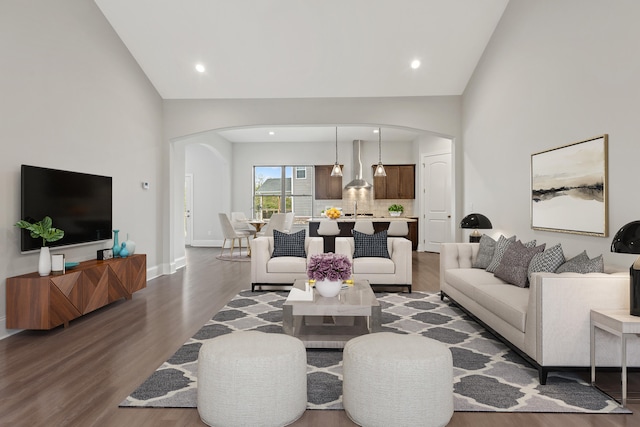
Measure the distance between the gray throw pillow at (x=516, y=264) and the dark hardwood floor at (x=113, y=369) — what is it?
1.07 metres

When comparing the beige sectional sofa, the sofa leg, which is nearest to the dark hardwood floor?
the beige sectional sofa

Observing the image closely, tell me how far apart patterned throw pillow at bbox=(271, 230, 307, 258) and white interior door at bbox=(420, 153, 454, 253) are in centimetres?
499

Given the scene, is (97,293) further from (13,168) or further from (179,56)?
(179,56)

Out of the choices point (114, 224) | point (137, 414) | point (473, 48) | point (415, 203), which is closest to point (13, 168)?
point (114, 224)

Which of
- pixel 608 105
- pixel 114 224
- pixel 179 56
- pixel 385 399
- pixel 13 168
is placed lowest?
pixel 385 399

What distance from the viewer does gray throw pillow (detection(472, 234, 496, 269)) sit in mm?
4699

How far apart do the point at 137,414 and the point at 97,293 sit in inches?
99.5

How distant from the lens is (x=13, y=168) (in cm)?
379

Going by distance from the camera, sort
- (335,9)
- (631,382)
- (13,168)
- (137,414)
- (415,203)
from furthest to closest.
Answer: (415,203) < (335,9) < (13,168) < (631,382) < (137,414)

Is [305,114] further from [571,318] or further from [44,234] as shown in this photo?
[571,318]

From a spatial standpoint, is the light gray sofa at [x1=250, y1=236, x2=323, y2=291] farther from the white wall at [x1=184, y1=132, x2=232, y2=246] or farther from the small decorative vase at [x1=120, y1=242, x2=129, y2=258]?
the white wall at [x1=184, y1=132, x2=232, y2=246]

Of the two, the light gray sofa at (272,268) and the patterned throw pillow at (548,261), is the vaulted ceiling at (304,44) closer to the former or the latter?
the light gray sofa at (272,268)

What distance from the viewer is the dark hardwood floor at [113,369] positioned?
223 cm

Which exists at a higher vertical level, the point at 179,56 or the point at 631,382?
the point at 179,56
